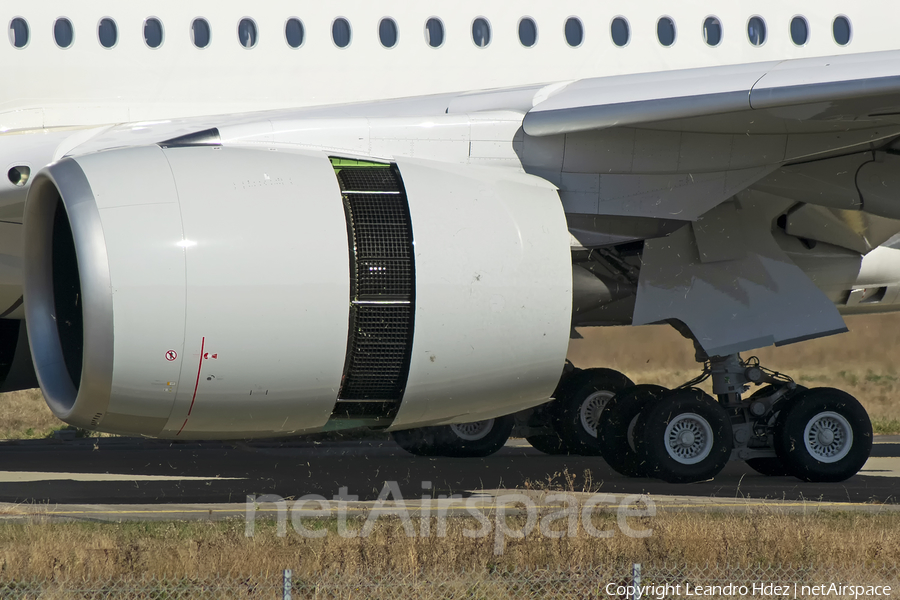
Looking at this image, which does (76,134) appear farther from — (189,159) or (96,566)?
(96,566)

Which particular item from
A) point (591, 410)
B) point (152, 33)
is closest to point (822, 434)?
point (591, 410)

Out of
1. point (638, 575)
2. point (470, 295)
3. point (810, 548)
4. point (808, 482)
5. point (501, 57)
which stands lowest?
point (808, 482)

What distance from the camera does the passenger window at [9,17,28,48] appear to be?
10000 mm

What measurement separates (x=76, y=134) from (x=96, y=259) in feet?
9.50

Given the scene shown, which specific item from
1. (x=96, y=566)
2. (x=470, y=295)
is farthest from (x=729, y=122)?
(x=96, y=566)

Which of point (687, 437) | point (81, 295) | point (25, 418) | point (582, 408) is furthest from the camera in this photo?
point (25, 418)

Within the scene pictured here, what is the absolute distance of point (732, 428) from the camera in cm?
1072

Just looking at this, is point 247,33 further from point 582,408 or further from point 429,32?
point 582,408

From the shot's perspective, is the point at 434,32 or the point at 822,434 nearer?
the point at 434,32

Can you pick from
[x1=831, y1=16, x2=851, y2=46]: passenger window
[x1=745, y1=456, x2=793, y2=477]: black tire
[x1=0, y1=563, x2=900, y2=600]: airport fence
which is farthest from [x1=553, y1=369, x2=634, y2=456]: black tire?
[x1=0, y1=563, x2=900, y2=600]: airport fence

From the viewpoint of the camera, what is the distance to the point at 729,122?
8.77m

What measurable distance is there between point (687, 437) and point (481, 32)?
4.31 m

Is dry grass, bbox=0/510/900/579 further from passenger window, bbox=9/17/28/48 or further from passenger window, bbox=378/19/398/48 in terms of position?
passenger window, bbox=378/19/398/48

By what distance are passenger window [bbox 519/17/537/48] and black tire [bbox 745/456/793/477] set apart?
4629mm
